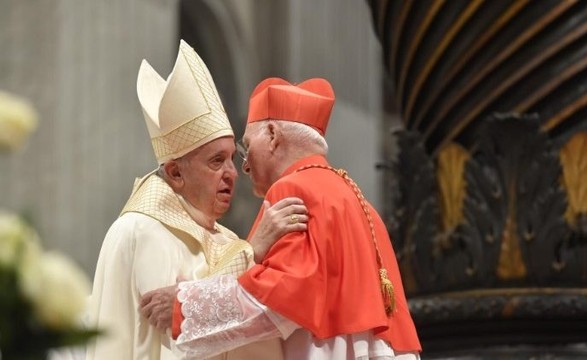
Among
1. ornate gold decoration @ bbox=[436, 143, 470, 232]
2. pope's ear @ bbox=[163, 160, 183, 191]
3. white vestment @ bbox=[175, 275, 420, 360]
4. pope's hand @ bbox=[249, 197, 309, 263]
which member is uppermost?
ornate gold decoration @ bbox=[436, 143, 470, 232]

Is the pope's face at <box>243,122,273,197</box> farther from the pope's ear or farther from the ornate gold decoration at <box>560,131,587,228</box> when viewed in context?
the ornate gold decoration at <box>560,131,587,228</box>

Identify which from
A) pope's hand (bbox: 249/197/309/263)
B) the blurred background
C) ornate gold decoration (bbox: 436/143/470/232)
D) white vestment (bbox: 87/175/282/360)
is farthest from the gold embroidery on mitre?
ornate gold decoration (bbox: 436/143/470/232)

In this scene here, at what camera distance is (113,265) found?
11.6ft

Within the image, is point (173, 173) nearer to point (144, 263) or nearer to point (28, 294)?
point (144, 263)

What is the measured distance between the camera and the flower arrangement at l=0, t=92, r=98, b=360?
1.24 m

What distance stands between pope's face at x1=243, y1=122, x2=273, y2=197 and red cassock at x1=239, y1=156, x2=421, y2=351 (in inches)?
2.2

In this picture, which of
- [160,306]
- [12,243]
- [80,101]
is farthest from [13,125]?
[80,101]

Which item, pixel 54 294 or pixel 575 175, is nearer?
pixel 54 294

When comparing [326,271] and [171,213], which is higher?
[171,213]

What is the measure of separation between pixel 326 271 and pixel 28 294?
1956mm

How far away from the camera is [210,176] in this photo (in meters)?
3.56

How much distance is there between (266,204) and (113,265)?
514mm

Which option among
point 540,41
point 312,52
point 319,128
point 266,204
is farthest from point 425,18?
point 312,52

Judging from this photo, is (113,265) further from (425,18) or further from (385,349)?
(425,18)
